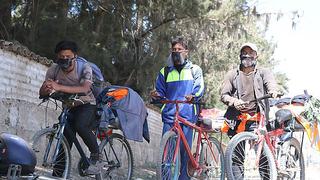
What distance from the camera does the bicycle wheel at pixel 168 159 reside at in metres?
5.47

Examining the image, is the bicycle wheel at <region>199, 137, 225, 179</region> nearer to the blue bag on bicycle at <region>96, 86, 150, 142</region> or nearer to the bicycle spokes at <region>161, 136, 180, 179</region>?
the bicycle spokes at <region>161, 136, 180, 179</region>

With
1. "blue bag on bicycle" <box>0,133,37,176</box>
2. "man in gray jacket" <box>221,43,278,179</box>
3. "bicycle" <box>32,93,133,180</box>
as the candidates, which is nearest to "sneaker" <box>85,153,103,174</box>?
"bicycle" <box>32,93,133,180</box>

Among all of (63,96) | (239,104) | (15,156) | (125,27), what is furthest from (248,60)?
(125,27)

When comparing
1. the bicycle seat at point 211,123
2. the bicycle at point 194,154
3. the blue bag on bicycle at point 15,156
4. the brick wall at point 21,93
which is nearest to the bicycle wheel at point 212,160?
the bicycle at point 194,154

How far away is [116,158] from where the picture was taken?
6.05 m

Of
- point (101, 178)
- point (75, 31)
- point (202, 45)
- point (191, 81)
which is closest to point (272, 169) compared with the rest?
point (191, 81)

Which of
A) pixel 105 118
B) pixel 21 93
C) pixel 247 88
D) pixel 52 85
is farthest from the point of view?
pixel 21 93

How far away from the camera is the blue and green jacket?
20.1ft

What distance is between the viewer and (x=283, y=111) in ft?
21.1

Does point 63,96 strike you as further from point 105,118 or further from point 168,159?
point 168,159

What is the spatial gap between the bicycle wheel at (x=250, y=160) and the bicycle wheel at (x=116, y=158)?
4.50ft

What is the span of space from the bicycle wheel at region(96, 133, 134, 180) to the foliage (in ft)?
18.8

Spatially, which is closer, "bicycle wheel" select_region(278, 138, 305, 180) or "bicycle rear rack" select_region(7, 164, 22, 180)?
"bicycle rear rack" select_region(7, 164, 22, 180)

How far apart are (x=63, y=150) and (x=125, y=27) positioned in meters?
9.05
